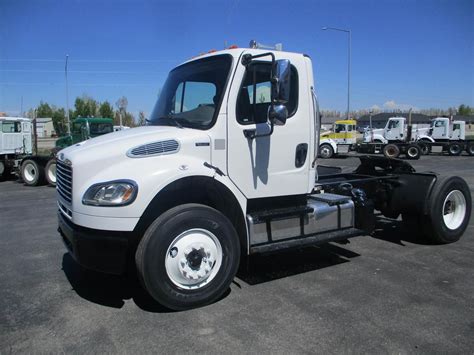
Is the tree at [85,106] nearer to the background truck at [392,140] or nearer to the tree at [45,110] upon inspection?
the tree at [45,110]

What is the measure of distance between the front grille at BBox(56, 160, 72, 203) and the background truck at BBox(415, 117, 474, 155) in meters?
31.4

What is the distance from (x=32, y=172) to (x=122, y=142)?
12645 millimetres

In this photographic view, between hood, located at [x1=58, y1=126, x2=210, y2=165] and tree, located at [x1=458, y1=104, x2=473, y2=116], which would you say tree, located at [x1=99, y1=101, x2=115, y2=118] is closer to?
hood, located at [x1=58, y1=126, x2=210, y2=165]

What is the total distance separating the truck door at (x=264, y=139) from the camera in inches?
179

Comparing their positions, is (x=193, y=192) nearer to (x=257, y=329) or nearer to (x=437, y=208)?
(x=257, y=329)

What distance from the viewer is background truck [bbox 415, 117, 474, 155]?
31359 millimetres

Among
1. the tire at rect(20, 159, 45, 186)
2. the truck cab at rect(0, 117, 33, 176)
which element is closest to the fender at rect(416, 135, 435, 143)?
the truck cab at rect(0, 117, 33, 176)

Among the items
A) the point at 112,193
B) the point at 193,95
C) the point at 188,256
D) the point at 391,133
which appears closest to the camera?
the point at 112,193

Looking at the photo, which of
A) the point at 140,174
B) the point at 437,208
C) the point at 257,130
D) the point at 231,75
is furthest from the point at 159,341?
the point at 437,208

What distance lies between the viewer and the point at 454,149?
31.4 m

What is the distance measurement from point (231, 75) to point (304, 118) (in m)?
1.05

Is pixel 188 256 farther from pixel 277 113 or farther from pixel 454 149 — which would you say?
pixel 454 149

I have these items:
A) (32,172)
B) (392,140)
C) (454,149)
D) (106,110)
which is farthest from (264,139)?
(106,110)

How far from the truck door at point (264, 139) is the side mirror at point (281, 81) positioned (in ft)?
1.19
